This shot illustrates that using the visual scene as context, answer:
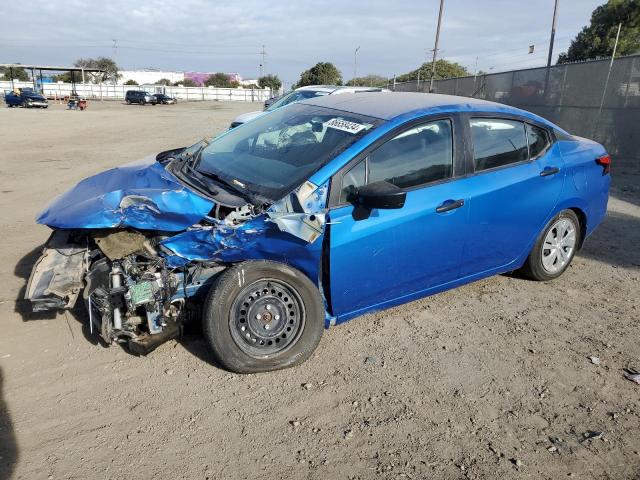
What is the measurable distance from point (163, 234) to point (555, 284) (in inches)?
143

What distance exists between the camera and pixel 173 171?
4043 mm

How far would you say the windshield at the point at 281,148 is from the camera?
11.5ft

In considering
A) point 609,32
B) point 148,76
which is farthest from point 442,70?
point 148,76

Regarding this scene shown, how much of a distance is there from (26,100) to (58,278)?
4553 cm

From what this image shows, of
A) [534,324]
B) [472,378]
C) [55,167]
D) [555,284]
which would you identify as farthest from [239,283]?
[55,167]

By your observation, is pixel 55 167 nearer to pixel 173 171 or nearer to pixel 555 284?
pixel 173 171

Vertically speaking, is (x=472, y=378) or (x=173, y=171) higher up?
(x=173, y=171)

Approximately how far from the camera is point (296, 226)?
3.18 m

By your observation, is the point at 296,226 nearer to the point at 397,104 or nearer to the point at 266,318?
the point at 266,318

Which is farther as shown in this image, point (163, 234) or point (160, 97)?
point (160, 97)

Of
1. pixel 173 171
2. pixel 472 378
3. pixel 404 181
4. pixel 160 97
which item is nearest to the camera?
pixel 472 378

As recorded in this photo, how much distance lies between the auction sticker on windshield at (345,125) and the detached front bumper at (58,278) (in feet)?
6.48

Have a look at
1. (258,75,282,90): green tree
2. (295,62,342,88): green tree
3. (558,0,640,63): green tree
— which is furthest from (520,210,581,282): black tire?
(258,75,282,90): green tree

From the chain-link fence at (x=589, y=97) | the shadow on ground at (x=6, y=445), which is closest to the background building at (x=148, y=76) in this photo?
the chain-link fence at (x=589, y=97)
